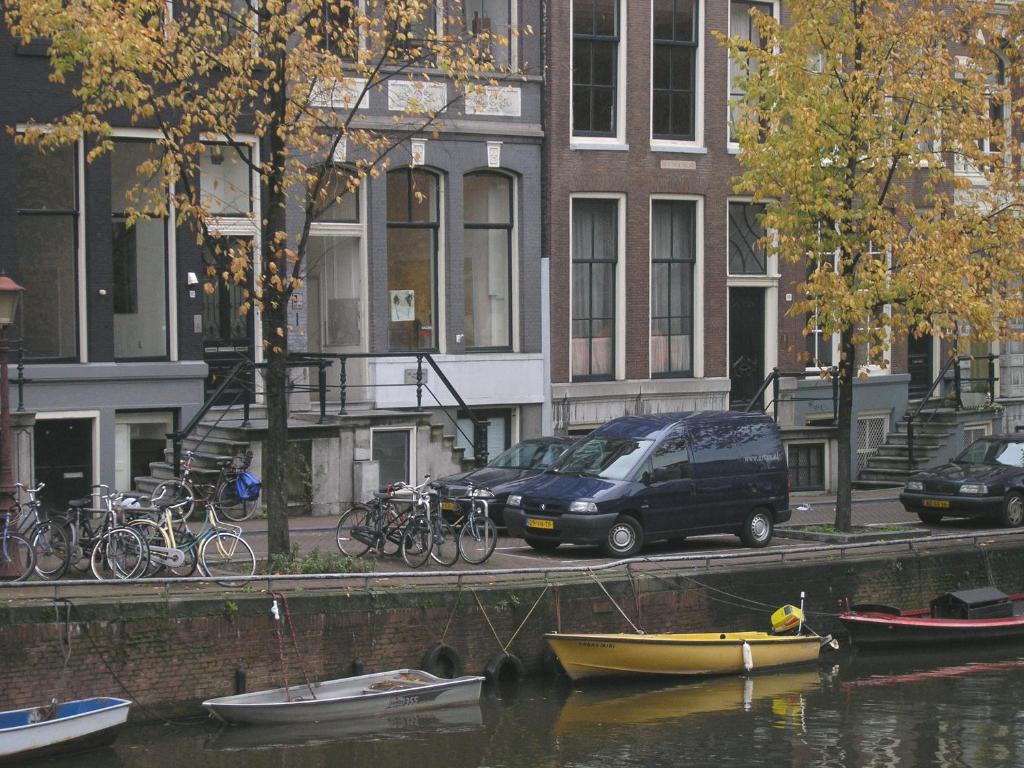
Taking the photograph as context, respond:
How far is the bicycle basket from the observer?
2356 cm

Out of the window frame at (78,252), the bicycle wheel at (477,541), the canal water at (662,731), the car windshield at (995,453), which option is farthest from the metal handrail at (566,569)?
the window frame at (78,252)

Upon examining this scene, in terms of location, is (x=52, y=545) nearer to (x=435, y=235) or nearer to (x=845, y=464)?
(x=845, y=464)

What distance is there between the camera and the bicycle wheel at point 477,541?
2098 centimetres

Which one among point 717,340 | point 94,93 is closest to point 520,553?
point 94,93

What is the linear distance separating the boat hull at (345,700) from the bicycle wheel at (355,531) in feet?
9.15

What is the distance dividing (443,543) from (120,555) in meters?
4.54

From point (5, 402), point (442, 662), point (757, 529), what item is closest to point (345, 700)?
point (442, 662)

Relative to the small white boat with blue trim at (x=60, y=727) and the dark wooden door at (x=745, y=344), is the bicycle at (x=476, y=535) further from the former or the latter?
the dark wooden door at (x=745, y=344)

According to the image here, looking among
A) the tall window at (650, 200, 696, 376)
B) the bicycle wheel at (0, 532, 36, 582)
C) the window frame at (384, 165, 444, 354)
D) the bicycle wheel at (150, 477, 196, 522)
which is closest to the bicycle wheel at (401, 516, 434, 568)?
the bicycle wheel at (150, 477, 196, 522)

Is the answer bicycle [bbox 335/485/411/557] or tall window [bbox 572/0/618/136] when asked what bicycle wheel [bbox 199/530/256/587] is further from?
tall window [bbox 572/0/618/136]

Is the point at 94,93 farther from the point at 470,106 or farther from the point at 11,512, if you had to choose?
the point at 470,106

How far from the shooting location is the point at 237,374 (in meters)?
25.9

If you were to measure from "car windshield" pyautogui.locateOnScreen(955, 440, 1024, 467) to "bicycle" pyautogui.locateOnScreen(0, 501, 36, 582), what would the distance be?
16635 mm

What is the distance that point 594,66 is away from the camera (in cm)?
3095
